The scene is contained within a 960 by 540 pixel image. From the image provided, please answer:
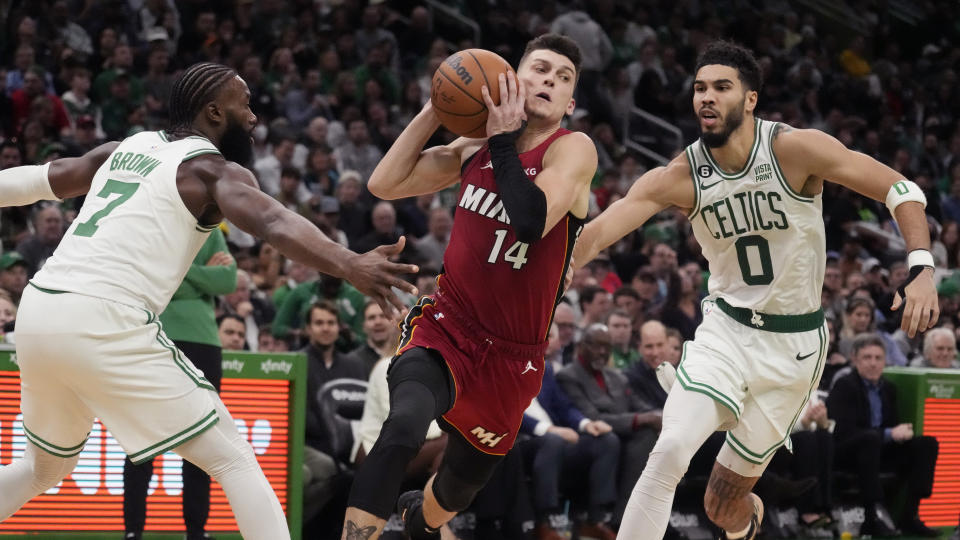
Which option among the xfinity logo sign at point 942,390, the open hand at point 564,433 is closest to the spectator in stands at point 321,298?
the open hand at point 564,433

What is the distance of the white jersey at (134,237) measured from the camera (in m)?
4.88

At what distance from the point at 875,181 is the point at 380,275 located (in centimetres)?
266

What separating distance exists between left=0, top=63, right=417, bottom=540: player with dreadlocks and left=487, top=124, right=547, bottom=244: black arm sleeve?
0.91 metres

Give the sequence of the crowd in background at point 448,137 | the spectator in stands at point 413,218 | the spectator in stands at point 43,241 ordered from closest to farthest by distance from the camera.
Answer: the crowd in background at point 448,137 < the spectator in stands at point 43,241 < the spectator in stands at point 413,218

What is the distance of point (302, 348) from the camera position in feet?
31.6

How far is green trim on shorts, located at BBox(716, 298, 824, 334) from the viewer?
20.1 feet

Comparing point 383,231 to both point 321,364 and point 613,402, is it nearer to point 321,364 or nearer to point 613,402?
point 321,364

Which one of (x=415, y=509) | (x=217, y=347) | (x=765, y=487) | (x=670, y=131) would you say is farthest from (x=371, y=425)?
(x=670, y=131)

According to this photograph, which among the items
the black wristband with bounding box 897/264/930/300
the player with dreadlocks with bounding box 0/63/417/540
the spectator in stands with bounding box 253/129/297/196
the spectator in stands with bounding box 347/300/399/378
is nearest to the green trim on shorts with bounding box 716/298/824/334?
the black wristband with bounding box 897/264/930/300

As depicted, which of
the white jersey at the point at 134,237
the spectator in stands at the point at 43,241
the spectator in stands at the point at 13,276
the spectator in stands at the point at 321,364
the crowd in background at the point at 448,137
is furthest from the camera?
the spectator in stands at the point at 43,241

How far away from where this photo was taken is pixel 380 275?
4.42 metres

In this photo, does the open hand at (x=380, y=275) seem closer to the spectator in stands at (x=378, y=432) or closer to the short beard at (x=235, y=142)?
the short beard at (x=235, y=142)

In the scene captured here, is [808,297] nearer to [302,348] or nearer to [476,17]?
[302,348]

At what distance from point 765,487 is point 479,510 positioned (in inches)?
98.5
